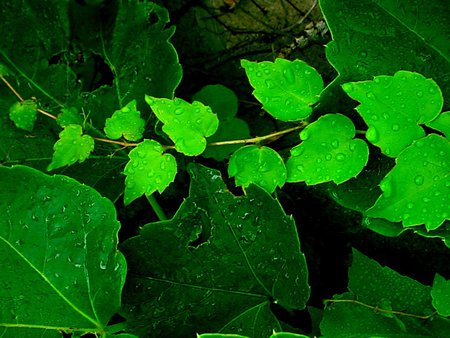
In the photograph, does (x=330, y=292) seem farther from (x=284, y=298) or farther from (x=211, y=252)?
(x=211, y=252)

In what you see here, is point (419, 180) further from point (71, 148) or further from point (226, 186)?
point (71, 148)

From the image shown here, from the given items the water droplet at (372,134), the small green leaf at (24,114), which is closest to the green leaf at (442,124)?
the water droplet at (372,134)

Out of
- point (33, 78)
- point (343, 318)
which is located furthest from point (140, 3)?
point (343, 318)

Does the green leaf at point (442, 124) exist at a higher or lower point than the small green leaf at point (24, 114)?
higher

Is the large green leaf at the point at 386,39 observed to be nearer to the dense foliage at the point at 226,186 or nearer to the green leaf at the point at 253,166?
the dense foliage at the point at 226,186

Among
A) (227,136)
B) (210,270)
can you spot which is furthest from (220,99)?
(210,270)

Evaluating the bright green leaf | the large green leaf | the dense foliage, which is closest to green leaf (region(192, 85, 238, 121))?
the bright green leaf

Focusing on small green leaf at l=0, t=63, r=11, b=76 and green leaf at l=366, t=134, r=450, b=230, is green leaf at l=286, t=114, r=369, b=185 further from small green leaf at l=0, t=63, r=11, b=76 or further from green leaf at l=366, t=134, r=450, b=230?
small green leaf at l=0, t=63, r=11, b=76
